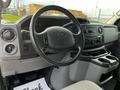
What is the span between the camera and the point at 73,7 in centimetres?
175

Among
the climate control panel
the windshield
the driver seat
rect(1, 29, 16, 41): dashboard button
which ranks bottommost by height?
the driver seat

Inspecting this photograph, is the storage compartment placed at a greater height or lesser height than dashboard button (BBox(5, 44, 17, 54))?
lesser

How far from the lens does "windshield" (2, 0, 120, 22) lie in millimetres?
1403

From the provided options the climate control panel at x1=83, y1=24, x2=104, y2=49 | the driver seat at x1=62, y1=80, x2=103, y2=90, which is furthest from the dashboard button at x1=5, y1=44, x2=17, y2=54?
the climate control panel at x1=83, y1=24, x2=104, y2=49

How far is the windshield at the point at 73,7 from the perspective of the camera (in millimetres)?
1403

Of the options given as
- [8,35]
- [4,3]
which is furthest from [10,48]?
[4,3]

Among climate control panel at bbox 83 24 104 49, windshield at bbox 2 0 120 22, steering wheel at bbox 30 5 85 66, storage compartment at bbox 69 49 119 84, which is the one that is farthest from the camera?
climate control panel at bbox 83 24 104 49

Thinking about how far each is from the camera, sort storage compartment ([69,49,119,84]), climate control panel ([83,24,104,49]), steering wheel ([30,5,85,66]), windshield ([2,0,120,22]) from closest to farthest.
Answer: steering wheel ([30,5,85,66])
windshield ([2,0,120,22])
storage compartment ([69,49,119,84])
climate control panel ([83,24,104,49])

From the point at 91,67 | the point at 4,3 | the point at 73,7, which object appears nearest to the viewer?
the point at 4,3

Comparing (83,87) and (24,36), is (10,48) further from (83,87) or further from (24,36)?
(83,87)

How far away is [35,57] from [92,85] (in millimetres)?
465

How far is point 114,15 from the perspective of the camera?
2326 mm

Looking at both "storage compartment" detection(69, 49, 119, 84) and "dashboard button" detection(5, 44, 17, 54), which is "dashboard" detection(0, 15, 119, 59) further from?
"storage compartment" detection(69, 49, 119, 84)

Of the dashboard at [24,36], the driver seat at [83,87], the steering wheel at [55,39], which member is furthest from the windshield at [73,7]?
the driver seat at [83,87]
